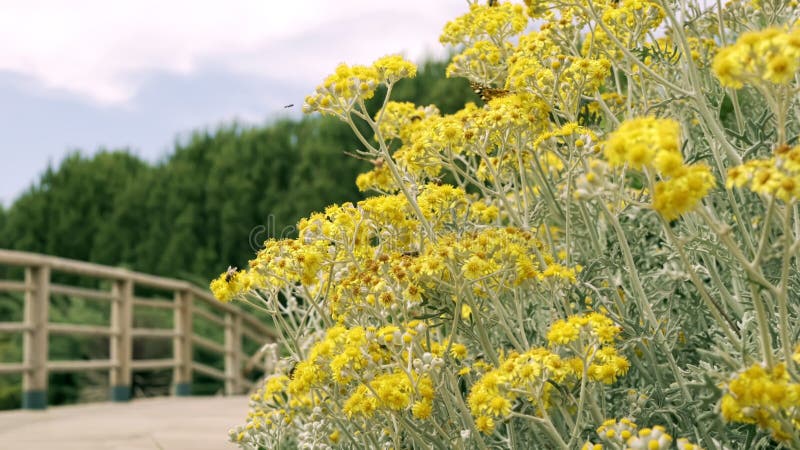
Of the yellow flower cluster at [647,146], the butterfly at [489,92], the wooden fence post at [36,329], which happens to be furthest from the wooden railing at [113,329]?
the yellow flower cluster at [647,146]

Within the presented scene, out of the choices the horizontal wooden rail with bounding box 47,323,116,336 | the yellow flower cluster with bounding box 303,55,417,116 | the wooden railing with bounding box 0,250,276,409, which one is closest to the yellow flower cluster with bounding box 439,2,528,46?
the yellow flower cluster with bounding box 303,55,417,116

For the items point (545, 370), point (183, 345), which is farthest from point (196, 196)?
point (545, 370)

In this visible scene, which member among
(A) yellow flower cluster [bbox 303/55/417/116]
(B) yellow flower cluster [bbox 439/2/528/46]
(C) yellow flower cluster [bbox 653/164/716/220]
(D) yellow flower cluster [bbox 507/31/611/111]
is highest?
(B) yellow flower cluster [bbox 439/2/528/46]

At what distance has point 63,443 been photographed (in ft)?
15.4

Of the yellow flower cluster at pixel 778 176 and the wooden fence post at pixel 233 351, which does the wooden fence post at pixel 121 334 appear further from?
the yellow flower cluster at pixel 778 176

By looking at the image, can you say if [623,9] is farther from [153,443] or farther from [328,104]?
[153,443]

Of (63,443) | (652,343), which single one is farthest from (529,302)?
(63,443)

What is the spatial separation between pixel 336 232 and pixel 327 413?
64 cm

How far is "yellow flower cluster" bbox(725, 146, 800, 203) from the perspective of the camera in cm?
143

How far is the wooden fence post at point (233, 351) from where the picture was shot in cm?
1009

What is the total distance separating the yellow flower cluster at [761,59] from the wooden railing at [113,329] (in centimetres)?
597

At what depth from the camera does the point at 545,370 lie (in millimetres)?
1907

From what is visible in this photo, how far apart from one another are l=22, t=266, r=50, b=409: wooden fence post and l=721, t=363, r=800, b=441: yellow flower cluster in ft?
20.9

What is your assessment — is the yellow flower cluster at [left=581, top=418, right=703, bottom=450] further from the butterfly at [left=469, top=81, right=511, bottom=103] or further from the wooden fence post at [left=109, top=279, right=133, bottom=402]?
the wooden fence post at [left=109, top=279, right=133, bottom=402]
